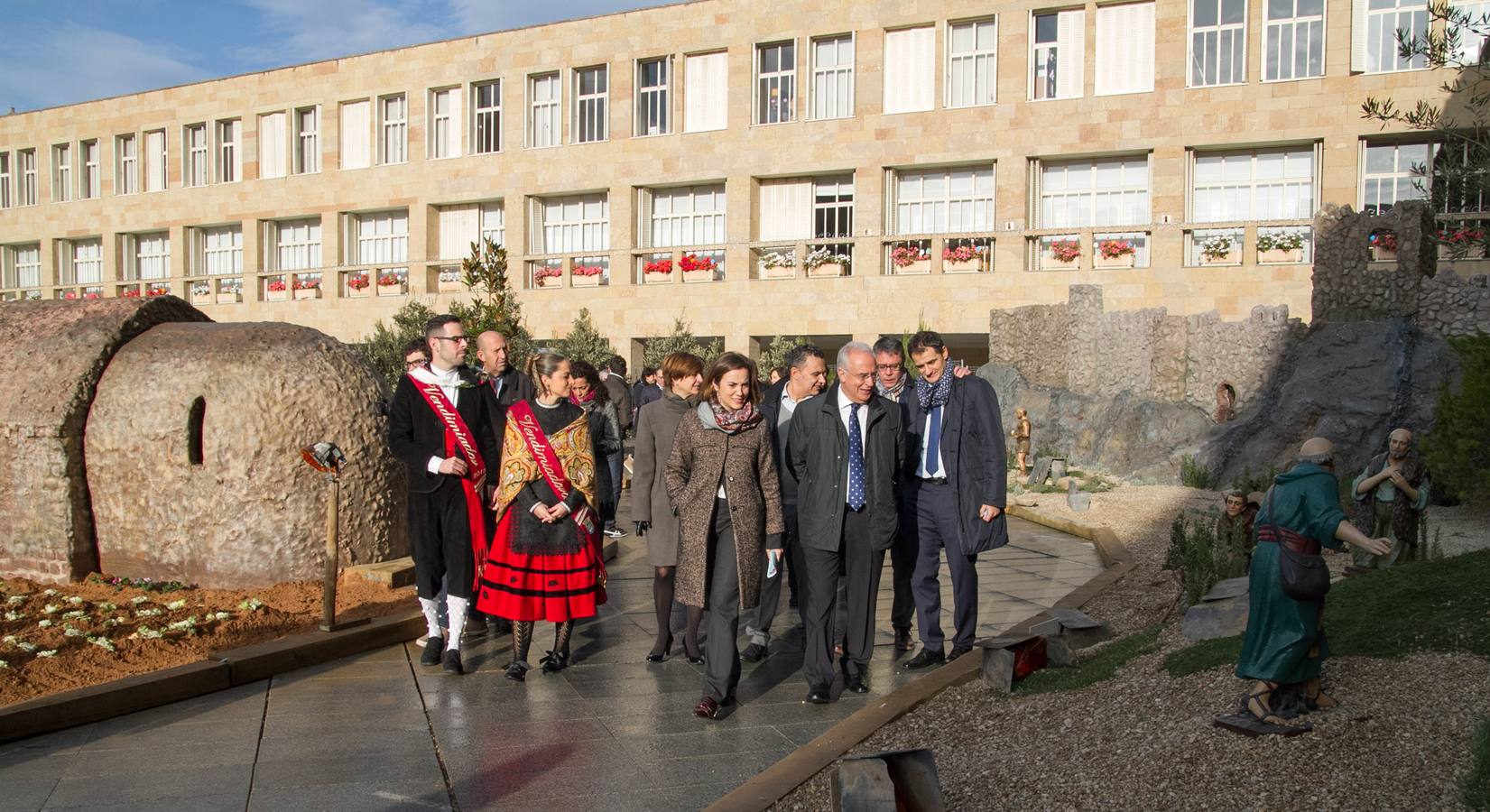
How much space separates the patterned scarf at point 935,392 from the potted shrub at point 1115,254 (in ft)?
63.8

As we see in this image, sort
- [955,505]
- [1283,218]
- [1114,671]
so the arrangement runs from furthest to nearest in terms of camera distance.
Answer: [1283,218], [955,505], [1114,671]

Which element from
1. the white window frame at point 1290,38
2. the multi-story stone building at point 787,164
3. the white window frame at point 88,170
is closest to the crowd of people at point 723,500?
the multi-story stone building at point 787,164

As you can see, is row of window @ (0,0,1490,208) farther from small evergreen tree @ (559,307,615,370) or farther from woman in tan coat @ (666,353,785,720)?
woman in tan coat @ (666,353,785,720)

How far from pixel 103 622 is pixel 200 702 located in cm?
133

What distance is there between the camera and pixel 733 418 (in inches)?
246

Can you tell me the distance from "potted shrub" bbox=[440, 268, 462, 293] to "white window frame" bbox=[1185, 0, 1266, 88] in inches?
741

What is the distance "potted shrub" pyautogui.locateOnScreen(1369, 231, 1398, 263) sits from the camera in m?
21.1

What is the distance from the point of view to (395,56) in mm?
33031

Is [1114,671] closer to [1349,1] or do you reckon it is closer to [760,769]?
[760,769]

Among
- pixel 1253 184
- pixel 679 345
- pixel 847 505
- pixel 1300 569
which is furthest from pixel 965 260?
pixel 1300 569

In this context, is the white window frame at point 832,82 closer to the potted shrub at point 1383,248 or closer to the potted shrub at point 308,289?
the potted shrub at point 1383,248

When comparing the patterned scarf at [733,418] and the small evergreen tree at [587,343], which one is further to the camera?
the small evergreen tree at [587,343]

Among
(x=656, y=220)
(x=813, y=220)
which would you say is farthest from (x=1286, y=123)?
(x=656, y=220)

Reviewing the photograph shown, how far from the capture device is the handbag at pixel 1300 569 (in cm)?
478
